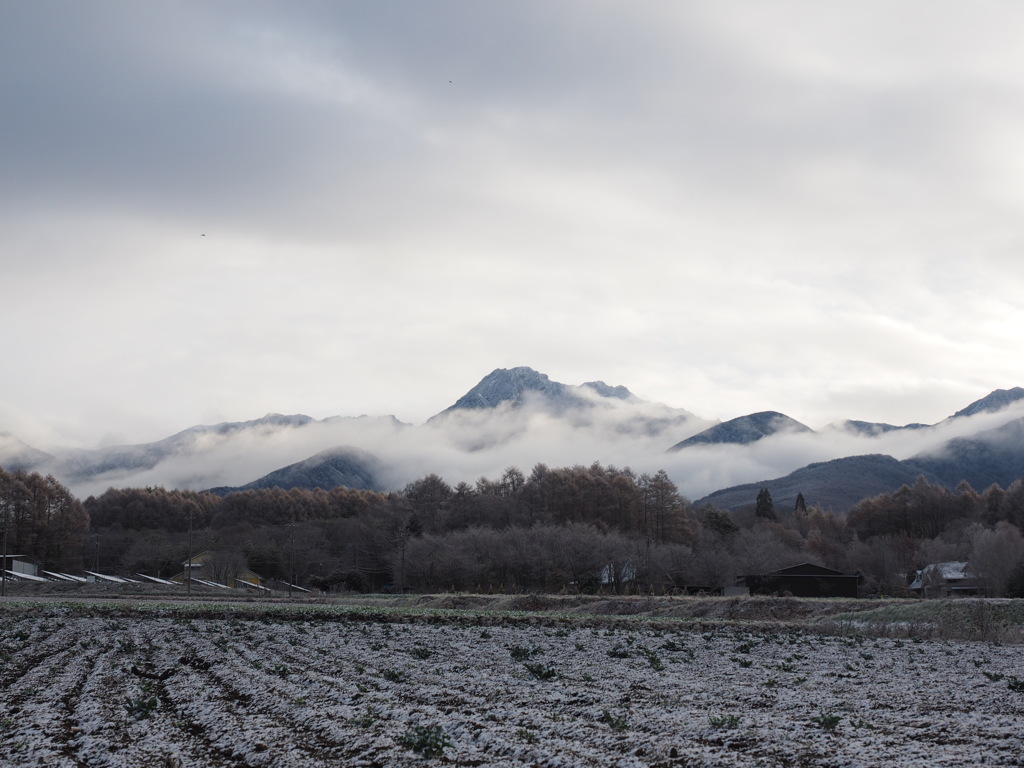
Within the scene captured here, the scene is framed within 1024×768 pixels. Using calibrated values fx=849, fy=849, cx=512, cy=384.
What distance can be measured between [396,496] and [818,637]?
4979 inches

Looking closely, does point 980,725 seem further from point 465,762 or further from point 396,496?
point 396,496

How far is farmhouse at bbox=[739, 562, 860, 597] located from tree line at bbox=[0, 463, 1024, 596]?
146 inches

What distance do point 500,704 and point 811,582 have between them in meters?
78.4

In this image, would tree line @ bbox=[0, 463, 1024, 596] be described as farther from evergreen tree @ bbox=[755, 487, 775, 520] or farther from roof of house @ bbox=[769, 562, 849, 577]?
roof of house @ bbox=[769, 562, 849, 577]

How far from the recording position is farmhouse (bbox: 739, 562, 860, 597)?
282 feet

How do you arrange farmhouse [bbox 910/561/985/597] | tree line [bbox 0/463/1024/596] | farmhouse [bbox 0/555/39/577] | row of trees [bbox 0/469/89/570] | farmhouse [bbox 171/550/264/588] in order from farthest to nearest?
row of trees [bbox 0/469/89/570], farmhouse [bbox 171/550/264/588], farmhouse [bbox 0/555/39/577], tree line [bbox 0/463/1024/596], farmhouse [bbox 910/561/985/597]

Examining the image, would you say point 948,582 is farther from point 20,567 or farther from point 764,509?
point 20,567

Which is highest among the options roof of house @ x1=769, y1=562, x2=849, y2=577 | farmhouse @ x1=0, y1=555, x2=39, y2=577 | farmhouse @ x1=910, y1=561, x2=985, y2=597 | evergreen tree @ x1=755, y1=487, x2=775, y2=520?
evergreen tree @ x1=755, y1=487, x2=775, y2=520

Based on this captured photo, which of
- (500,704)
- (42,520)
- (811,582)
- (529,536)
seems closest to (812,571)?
(811,582)


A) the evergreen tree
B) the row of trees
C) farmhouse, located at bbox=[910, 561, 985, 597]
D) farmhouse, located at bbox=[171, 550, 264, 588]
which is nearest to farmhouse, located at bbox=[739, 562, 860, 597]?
farmhouse, located at bbox=[910, 561, 985, 597]

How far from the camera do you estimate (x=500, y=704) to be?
1585 centimetres

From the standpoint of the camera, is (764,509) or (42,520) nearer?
(42,520)

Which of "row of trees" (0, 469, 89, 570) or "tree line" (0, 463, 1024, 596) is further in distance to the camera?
"row of trees" (0, 469, 89, 570)

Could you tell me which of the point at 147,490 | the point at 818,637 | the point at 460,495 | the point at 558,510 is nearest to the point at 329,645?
the point at 818,637
